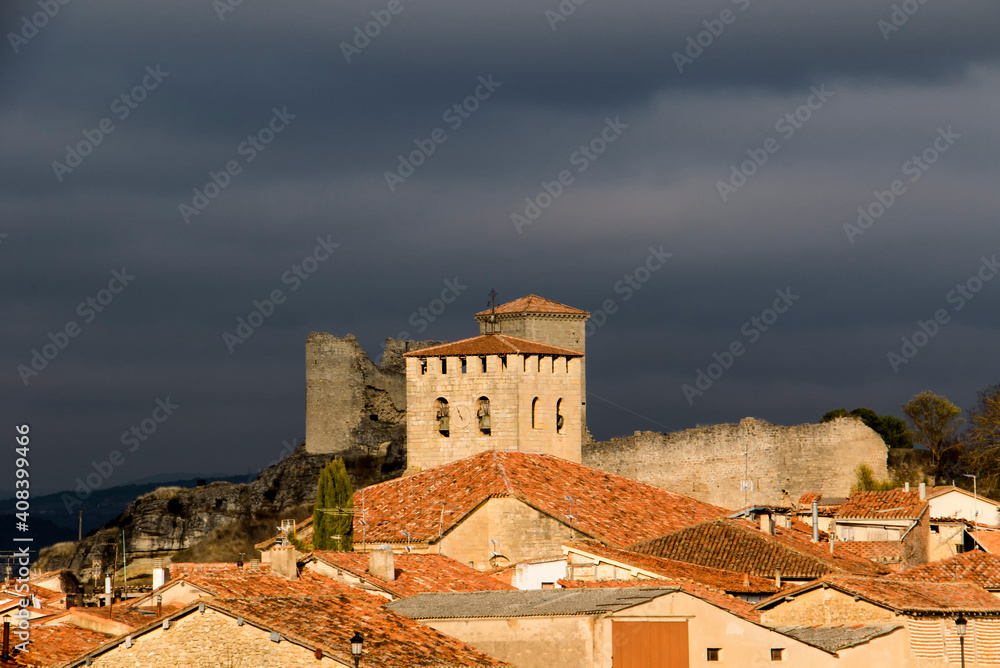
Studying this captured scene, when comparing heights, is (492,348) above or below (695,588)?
above

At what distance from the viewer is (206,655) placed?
23.9 m

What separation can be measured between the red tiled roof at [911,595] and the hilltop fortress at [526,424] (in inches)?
623

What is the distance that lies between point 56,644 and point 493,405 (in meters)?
21.3

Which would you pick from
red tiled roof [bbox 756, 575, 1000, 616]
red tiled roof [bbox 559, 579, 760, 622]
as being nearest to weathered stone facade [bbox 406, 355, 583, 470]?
red tiled roof [bbox 559, 579, 760, 622]

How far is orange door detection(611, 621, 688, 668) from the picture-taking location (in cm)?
2670

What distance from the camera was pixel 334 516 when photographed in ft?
133

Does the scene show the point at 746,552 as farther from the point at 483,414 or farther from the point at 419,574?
the point at 483,414

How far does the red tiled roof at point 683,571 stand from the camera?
35000mm

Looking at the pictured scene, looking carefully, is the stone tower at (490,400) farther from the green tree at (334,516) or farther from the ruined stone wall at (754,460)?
the ruined stone wall at (754,460)

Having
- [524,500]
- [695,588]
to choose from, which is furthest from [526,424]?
[695,588]

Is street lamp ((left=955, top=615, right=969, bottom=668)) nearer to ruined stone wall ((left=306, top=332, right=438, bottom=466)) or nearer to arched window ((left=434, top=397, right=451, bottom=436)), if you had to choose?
arched window ((left=434, top=397, right=451, bottom=436))

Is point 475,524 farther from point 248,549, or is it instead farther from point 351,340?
point 351,340

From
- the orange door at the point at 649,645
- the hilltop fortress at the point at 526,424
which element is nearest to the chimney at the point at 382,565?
the orange door at the point at 649,645

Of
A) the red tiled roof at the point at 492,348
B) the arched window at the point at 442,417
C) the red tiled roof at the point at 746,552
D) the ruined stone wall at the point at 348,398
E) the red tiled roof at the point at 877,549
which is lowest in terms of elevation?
the red tiled roof at the point at 746,552
